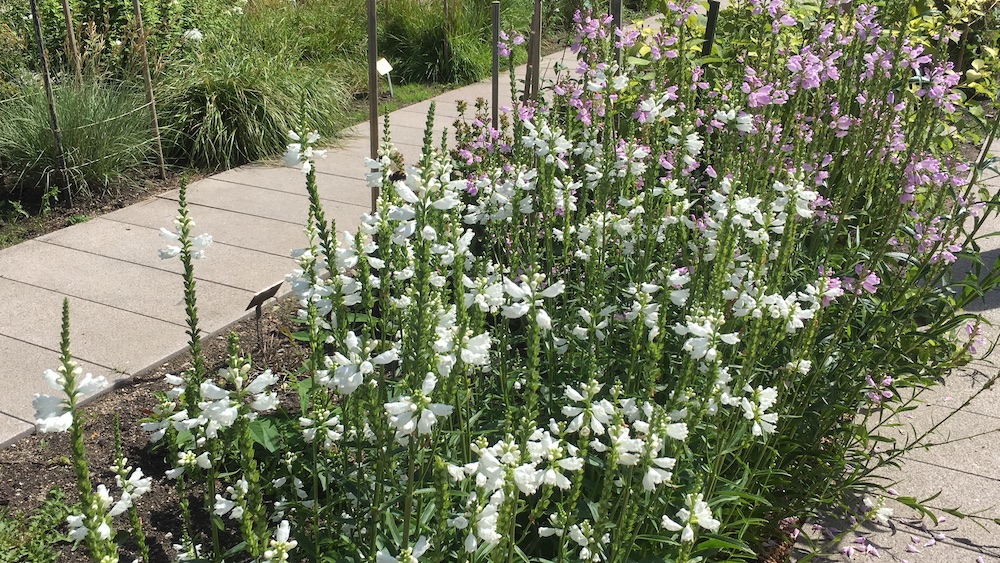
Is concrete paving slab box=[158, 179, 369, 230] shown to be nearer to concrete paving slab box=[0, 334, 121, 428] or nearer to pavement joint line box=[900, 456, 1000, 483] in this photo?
concrete paving slab box=[0, 334, 121, 428]

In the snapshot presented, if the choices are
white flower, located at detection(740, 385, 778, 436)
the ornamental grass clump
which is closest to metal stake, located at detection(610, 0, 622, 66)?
the ornamental grass clump

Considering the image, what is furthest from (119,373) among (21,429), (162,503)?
(162,503)

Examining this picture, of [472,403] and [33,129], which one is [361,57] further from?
[472,403]

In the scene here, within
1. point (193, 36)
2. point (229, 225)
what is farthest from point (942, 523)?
point (193, 36)

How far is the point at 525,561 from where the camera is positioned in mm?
2125

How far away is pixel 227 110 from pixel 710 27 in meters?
3.49

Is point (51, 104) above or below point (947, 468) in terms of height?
above

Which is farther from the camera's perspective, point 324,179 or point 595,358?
point 324,179

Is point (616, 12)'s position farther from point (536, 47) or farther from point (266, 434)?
point (266, 434)

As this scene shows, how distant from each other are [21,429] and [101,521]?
2.16 m

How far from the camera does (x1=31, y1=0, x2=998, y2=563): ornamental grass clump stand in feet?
5.97

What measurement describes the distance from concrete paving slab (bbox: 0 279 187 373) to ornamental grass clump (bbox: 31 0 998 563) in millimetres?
536

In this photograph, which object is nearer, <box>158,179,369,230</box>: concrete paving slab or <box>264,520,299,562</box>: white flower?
<box>264,520,299,562</box>: white flower

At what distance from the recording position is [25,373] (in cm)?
369
